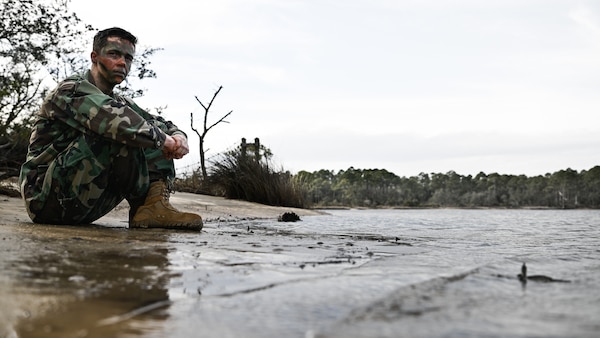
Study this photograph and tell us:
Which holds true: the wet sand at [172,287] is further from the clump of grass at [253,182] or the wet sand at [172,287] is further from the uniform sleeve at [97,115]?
the clump of grass at [253,182]

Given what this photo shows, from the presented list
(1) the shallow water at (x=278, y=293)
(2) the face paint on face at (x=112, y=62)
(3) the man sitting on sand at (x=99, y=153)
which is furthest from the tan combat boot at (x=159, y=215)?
(1) the shallow water at (x=278, y=293)

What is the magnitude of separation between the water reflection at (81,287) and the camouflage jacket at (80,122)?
725 mm

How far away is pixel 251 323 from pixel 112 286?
1.55 ft

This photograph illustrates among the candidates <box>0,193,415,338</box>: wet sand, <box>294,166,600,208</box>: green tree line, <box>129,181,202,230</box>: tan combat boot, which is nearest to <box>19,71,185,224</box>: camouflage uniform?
<box>129,181,202,230</box>: tan combat boot

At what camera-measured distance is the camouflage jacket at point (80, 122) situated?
286 centimetres

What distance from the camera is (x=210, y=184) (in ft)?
35.3

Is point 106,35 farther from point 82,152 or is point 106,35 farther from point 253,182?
point 253,182

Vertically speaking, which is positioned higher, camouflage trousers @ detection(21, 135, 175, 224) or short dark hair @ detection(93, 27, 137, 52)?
short dark hair @ detection(93, 27, 137, 52)

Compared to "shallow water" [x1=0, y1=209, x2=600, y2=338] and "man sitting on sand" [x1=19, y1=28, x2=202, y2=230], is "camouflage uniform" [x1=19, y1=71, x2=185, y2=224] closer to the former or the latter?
A: "man sitting on sand" [x1=19, y1=28, x2=202, y2=230]

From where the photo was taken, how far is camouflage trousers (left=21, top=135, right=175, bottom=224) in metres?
2.98

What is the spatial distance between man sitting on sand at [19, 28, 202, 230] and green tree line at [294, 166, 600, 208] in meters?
25.4

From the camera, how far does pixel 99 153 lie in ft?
9.84

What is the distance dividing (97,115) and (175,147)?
46 cm

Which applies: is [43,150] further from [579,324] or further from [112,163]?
[579,324]
